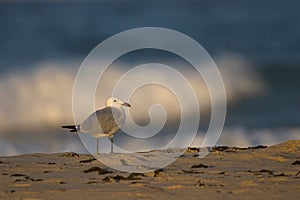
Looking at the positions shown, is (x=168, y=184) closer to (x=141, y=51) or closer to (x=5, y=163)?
(x=5, y=163)

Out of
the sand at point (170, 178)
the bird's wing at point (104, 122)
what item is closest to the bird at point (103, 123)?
the bird's wing at point (104, 122)

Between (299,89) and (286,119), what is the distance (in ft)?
14.8

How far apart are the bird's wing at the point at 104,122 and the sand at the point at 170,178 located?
143cm

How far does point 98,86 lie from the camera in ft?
68.7

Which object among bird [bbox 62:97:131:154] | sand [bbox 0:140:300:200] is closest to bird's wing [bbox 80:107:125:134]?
bird [bbox 62:97:131:154]

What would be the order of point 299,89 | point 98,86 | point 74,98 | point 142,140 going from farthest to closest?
point 299,89 < point 98,86 < point 74,98 < point 142,140

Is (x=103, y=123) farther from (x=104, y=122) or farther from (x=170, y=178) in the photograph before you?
(x=170, y=178)

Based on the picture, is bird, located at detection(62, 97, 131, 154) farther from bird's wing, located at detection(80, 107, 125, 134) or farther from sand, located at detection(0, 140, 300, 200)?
sand, located at detection(0, 140, 300, 200)

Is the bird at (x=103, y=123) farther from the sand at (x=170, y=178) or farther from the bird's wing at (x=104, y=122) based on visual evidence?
the sand at (x=170, y=178)

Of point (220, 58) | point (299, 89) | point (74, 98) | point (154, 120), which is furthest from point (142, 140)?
point (220, 58)

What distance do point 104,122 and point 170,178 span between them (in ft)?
12.7

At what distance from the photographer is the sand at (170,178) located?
8.31 meters

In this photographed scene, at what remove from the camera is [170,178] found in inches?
361

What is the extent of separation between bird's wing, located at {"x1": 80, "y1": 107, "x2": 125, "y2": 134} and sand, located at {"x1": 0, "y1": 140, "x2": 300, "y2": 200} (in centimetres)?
143
